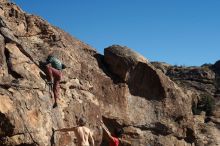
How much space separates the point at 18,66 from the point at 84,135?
3.48 metres

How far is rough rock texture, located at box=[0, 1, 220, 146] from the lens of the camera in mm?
15602

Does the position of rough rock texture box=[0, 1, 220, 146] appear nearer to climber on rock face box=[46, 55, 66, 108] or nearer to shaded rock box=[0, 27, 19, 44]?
shaded rock box=[0, 27, 19, 44]

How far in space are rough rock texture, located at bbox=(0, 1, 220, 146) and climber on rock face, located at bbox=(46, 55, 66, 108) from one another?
0.27m

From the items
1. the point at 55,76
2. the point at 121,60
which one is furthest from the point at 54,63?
the point at 121,60

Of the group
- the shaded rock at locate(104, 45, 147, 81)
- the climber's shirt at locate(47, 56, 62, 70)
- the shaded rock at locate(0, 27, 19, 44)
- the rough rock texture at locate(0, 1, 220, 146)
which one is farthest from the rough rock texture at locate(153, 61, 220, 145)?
the shaded rock at locate(0, 27, 19, 44)

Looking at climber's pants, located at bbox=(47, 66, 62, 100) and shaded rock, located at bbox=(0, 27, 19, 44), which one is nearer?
shaded rock, located at bbox=(0, 27, 19, 44)

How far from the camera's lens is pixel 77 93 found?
19.0 m

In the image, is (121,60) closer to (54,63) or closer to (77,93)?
(77,93)

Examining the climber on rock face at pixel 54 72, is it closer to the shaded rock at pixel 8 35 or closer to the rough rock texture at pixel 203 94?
the shaded rock at pixel 8 35

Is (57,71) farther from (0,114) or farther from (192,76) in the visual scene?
(192,76)

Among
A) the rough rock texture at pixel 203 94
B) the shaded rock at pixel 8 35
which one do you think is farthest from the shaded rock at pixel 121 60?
the rough rock texture at pixel 203 94

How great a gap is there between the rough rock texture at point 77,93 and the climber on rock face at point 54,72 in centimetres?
27

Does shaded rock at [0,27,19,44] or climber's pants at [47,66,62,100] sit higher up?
shaded rock at [0,27,19,44]

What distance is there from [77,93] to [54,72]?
176cm
